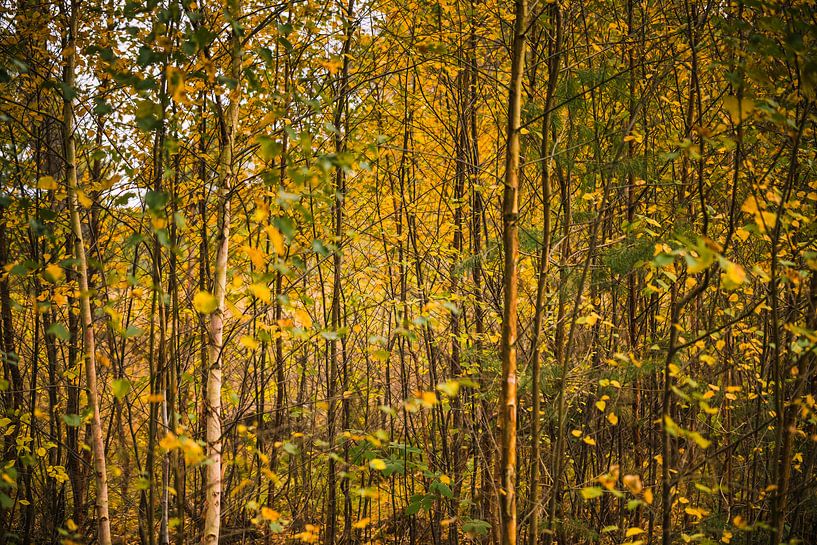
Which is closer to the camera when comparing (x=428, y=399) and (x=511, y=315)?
(x=428, y=399)

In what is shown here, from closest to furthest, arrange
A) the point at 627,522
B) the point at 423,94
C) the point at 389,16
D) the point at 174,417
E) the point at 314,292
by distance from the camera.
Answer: the point at 174,417
the point at 627,522
the point at 389,16
the point at 423,94
the point at 314,292

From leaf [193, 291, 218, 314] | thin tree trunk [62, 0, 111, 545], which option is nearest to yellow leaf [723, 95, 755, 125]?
leaf [193, 291, 218, 314]

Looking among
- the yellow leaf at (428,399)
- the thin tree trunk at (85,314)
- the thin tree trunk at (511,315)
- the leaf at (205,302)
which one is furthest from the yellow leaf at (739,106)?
the thin tree trunk at (85,314)

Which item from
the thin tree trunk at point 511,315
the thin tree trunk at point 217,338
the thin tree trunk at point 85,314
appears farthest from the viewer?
the thin tree trunk at point 85,314

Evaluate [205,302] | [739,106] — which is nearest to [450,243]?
[739,106]

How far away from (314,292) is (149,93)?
9.39 ft

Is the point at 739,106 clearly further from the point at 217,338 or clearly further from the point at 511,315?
the point at 217,338

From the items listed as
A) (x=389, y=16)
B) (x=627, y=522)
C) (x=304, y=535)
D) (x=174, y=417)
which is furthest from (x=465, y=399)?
(x=389, y=16)

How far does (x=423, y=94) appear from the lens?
5195 millimetres

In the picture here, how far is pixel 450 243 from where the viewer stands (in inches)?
214

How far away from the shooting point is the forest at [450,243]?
221cm

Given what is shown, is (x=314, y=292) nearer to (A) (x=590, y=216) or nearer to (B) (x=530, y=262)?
(B) (x=530, y=262)

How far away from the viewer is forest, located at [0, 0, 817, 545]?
2.21m

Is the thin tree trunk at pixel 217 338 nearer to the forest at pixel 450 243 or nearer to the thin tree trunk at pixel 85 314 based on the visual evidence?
the forest at pixel 450 243
